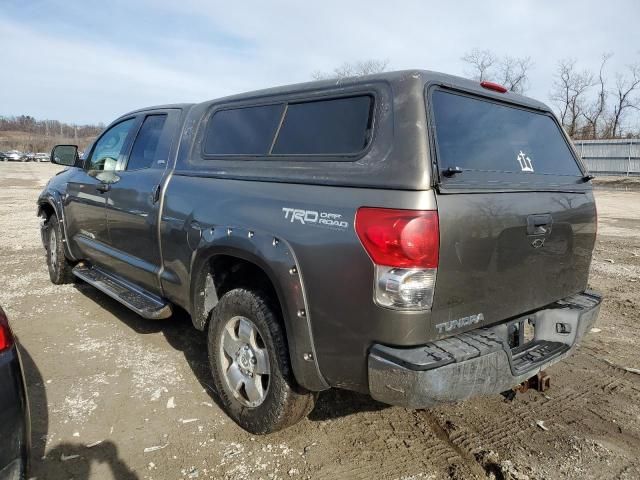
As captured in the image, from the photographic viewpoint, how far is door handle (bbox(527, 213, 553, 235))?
2541mm

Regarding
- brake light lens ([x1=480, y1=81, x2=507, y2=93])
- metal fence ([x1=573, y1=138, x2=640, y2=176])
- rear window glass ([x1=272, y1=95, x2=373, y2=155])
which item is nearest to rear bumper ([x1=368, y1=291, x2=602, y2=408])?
rear window glass ([x1=272, y1=95, x2=373, y2=155])

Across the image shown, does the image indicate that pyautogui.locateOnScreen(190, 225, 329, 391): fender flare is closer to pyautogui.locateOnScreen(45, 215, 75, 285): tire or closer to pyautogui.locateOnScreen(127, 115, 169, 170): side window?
pyautogui.locateOnScreen(127, 115, 169, 170): side window

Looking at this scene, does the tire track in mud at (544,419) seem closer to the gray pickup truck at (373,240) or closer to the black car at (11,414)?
the gray pickup truck at (373,240)

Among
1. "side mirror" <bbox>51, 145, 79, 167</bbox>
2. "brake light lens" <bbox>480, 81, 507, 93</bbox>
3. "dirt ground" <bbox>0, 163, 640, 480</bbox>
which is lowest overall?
"dirt ground" <bbox>0, 163, 640, 480</bbox>

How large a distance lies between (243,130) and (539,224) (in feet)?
6.23

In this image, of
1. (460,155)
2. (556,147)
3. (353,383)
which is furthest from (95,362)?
(556,147)

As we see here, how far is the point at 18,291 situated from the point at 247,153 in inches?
162

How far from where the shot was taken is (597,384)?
351 centimetres

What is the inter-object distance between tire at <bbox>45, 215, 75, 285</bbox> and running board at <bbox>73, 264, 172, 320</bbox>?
30.6 inches

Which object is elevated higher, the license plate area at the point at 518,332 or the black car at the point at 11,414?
the license plate area at the point at 518,332

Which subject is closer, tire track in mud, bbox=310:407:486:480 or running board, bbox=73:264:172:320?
tire track in mud, bbox=310:407:486:480

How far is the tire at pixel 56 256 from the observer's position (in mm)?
5562

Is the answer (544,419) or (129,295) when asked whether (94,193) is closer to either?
(129,295)

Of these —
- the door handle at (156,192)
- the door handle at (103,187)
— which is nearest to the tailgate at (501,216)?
the door handle at (156,192)
